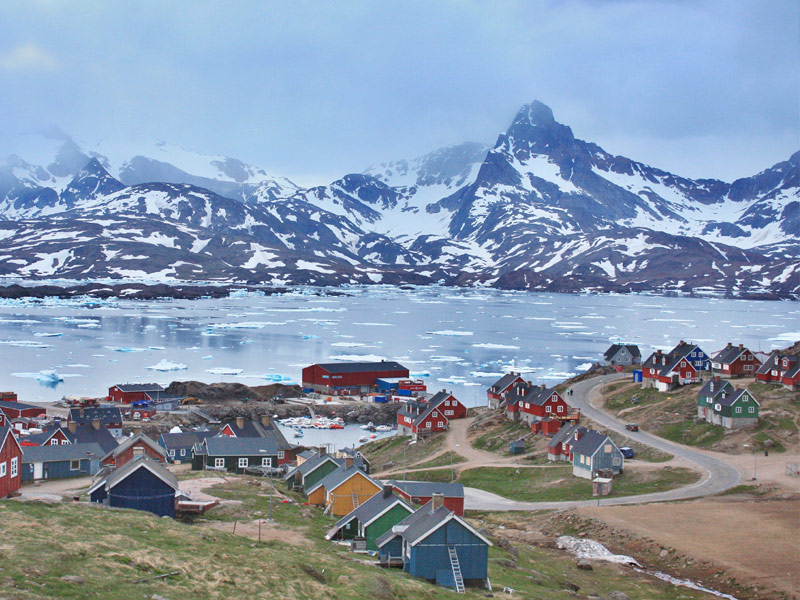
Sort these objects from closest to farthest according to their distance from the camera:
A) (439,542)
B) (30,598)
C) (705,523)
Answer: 1. (30,598)
2. (439,542)
3. (705,523)

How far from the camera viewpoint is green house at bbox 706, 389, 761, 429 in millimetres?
55750

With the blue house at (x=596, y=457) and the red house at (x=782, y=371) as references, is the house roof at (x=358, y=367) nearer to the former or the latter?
the red house at (x=782, y=371)

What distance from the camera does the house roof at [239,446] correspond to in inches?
1981

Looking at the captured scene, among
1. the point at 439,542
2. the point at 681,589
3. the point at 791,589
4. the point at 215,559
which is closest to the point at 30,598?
the point at 215,559

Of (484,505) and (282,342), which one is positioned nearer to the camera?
(484,505)

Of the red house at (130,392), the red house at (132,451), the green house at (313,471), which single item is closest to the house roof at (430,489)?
the green house at (313,471)

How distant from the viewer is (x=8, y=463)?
3659 cm

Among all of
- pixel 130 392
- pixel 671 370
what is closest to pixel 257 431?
pixel 130 392

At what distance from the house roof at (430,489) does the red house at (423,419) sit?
25.6 meters

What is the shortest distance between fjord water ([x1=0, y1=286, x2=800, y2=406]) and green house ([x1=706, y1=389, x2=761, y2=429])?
32855mm

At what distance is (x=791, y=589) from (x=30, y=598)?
26.7 metres

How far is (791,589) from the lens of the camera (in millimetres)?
30250

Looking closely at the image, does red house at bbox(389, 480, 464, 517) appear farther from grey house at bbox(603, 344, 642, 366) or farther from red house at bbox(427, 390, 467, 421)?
grey house at bbox(603, 344, 642, 366)

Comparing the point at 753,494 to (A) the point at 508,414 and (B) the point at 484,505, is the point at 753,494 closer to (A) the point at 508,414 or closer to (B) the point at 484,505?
(B) the point at 484,505
